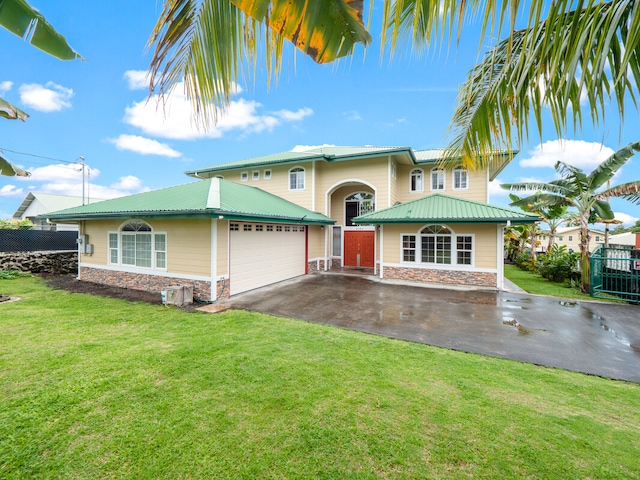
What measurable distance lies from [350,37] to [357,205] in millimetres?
15742

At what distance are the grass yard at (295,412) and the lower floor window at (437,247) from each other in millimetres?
7781

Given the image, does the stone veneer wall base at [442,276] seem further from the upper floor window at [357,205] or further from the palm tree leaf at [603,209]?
the palm tree leaf at [603,209]

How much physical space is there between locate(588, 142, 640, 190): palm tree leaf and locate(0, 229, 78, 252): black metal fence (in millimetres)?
25948

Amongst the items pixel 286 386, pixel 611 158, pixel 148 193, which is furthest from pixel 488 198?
pixel 148 193

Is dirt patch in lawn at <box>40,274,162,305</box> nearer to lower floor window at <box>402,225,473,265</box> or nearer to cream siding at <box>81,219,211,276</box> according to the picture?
cream siding at <box>81,219,211,276</box>

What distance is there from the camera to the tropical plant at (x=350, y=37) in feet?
4.68

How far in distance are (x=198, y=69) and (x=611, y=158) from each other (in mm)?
15114

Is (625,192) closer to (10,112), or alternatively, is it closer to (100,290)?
(10,112)

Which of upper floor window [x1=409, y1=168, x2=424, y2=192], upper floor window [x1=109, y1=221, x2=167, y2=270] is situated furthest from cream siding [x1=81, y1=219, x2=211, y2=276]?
upper floor window [x1=409, y1=168, x2=424, y2=192]

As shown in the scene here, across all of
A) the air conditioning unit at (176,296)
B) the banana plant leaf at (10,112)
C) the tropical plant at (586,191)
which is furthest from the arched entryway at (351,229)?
A: the banana plant leaf at (10,112)

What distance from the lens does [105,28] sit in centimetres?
254

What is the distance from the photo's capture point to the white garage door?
984 centimetres

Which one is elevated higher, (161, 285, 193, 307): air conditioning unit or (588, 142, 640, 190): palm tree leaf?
(588, 142, 640, 190): palm tree leaf

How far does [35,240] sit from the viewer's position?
14.5 metres
